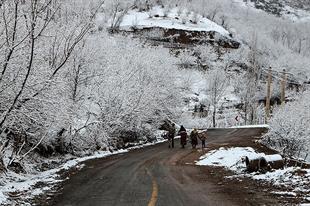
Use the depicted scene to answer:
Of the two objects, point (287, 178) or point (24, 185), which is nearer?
point (287, 178)

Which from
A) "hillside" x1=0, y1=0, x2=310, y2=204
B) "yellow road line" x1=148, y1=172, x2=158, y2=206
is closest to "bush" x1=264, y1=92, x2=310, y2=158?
"hillside" x1=0, y1=0, x2=310, y2=204

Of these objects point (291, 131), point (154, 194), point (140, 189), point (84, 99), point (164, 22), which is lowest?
point (291, 131)

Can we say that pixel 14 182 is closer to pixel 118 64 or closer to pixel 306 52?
pixel 118 64

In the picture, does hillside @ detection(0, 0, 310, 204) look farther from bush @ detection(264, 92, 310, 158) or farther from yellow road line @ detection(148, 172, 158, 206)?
yellow road line @ detection(148, 172, 158, 206)

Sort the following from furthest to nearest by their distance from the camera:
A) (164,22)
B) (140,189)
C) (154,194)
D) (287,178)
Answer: (164,22), (287,178), (140,189), (154,194)

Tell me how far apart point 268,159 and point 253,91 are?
49875 millimetres

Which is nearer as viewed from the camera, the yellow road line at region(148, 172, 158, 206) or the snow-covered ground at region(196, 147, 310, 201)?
the yellow road line at region(148, 172, 158, 206)

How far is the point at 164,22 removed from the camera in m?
117

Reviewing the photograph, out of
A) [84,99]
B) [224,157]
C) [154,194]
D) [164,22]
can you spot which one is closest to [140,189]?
[154,194]

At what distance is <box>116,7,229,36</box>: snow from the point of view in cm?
11088

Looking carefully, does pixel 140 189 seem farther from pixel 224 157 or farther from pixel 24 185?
pixel 224 157

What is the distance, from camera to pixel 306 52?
5891 inches

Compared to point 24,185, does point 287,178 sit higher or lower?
higher

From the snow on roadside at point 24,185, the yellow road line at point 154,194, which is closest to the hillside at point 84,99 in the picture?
the snow on roadside at point 24,185
